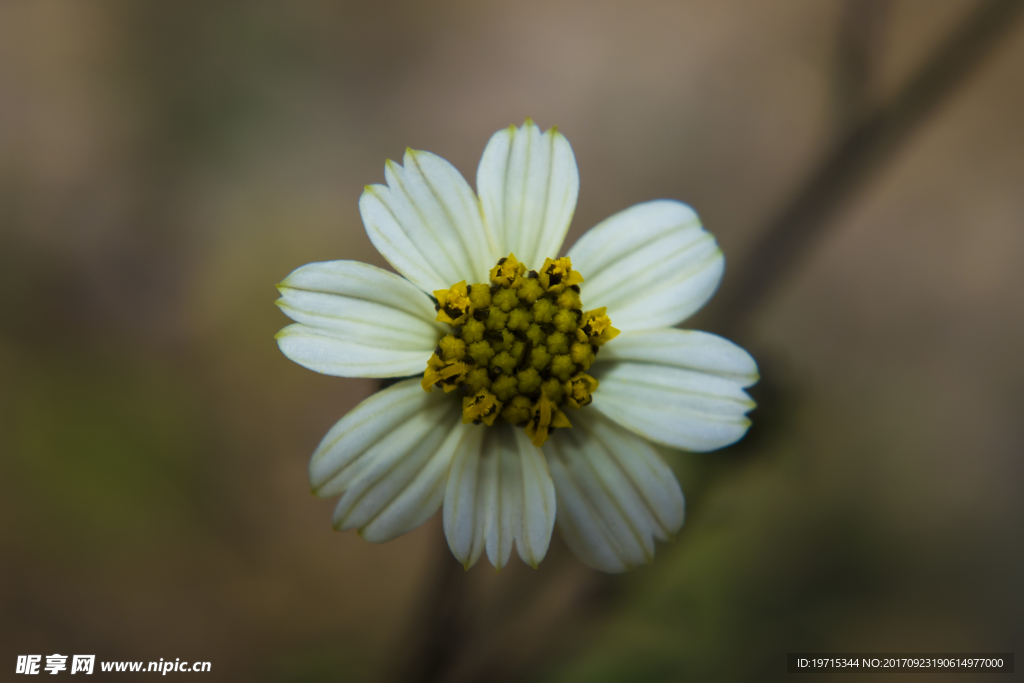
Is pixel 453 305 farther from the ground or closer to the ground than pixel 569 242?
closer to the ground

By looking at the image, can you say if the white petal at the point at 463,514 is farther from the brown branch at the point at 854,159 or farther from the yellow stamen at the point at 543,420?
the brown branch at the point at 854,159

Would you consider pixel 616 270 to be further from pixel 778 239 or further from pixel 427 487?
pixel 778 239

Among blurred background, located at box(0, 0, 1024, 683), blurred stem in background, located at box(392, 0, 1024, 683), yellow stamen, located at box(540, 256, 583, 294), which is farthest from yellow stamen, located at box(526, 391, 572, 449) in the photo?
blurred background, located at box(0, 0, 1024, 683)

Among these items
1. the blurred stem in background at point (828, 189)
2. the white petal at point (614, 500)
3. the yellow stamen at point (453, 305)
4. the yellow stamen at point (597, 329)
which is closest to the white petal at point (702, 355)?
the yellow stamen at point (597, 329)

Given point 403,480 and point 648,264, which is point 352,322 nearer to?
point 403,480

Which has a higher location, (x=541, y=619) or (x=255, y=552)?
(x=255, y=552)

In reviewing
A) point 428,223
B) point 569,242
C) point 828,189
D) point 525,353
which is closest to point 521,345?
point 525,353

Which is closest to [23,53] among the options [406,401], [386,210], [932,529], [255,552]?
[255,552]
